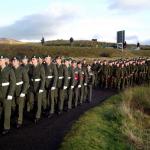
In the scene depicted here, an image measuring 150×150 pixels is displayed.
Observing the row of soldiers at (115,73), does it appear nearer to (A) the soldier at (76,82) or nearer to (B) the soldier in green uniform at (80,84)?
(B) the soldier in green uniform at (80,84)

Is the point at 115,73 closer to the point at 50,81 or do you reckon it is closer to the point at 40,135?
the point at 50,81

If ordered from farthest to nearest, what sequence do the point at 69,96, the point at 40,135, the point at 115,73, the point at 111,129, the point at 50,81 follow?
the point at 115,73
the point at 69,96
the point at 50,81
the point at 111,129
the point at 40,135

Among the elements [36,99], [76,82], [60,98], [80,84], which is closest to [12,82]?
[36,99]

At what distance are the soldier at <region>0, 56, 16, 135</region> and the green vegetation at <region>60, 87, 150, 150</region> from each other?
1.82 meters

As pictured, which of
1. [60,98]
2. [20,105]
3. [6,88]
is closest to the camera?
[6,88]

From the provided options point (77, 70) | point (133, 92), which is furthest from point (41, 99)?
point (133, 92)

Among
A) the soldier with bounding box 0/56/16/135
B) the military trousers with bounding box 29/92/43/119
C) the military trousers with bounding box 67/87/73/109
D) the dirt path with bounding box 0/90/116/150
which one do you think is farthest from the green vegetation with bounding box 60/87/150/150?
the soldier with bounding box 0/56/16/135

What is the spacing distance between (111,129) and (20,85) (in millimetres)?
3725

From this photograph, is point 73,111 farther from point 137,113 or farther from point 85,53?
point 85,53

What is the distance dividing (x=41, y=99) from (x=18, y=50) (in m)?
61.0

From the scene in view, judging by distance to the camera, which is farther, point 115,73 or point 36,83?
point 115,73

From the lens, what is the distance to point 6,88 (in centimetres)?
1697

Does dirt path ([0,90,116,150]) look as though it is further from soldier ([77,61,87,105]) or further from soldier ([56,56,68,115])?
soldier ([77,61,87,105])

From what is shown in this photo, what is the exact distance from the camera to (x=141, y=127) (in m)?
22.1
